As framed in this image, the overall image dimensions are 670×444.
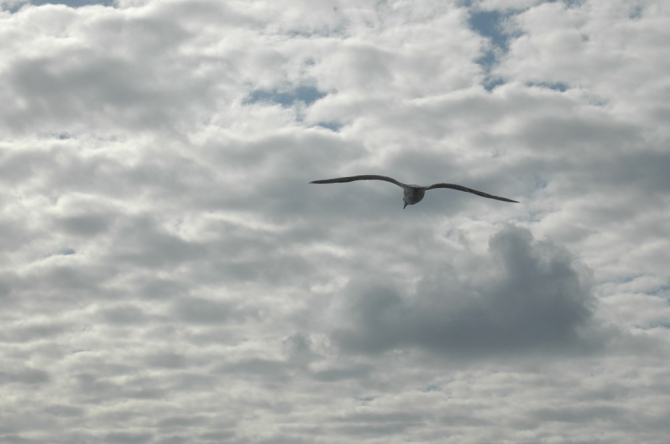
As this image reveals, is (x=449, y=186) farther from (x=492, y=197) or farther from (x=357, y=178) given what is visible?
(x=357, y=178)

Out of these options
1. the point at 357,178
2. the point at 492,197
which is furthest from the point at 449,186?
the point at 357,178

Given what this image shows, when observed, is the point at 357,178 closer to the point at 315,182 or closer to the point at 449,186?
the point at 315,182

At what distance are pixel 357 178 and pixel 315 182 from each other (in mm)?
4498

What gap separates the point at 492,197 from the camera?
65.4 m

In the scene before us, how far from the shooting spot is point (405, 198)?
231 feet

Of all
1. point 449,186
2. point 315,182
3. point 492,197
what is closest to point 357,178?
point 315,182

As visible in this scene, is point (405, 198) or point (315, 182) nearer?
point (315, 182)

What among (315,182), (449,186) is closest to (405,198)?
(449,186)

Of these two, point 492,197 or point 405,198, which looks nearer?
point 492,197

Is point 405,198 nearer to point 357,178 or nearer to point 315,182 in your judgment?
point 357,178

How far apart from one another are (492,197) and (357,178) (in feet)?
43.1

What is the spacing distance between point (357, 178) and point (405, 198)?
20.2 feet

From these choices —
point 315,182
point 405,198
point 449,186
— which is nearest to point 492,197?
point 449,186

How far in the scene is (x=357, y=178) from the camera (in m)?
67.5
